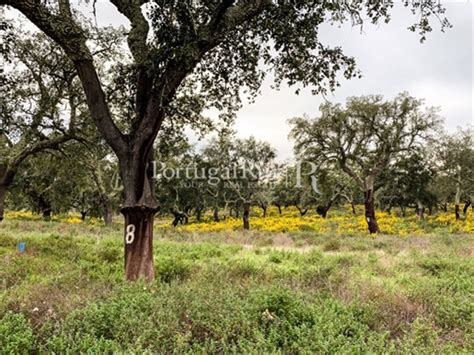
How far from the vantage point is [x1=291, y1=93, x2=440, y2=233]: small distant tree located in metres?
23.7

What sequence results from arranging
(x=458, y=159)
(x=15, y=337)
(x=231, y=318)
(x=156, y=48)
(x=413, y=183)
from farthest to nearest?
(x=413, y=183)
(x=458, y=159)
(x=156, y=48)
(x=231, y=318)
(x=15, y=337)

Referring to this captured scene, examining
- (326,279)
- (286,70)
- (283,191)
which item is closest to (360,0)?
(286,70)

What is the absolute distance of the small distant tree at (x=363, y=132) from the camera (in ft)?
77.8

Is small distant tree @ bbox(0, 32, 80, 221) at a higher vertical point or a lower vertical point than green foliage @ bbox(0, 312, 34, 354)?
higher

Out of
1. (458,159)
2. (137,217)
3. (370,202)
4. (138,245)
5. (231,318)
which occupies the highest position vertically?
(458,159)

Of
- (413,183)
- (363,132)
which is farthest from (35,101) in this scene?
(413,183)

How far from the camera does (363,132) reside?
24406 mm

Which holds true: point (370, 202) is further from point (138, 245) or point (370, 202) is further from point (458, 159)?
point (138, 245)

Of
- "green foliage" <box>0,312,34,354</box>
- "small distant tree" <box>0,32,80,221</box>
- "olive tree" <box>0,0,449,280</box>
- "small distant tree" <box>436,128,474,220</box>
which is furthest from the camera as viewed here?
"small distant tree" <box>436,128,474,220</box>

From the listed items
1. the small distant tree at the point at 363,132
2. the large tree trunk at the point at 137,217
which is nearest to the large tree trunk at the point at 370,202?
the small distant tree at the point at 363,132

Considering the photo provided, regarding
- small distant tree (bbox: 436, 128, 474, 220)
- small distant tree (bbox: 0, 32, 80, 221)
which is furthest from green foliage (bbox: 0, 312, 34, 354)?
small distant tree (bbox: 436, 128, 474, 220)

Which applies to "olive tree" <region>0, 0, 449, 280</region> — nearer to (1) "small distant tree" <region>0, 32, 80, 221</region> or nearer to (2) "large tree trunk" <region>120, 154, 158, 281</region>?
(2) "large tree trunk" <region>120, 154, 158, 281</region>

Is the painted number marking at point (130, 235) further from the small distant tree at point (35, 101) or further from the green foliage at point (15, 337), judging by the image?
the small distant tree at point (35, 101)

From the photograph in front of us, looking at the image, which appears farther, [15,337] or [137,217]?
[137,217]
